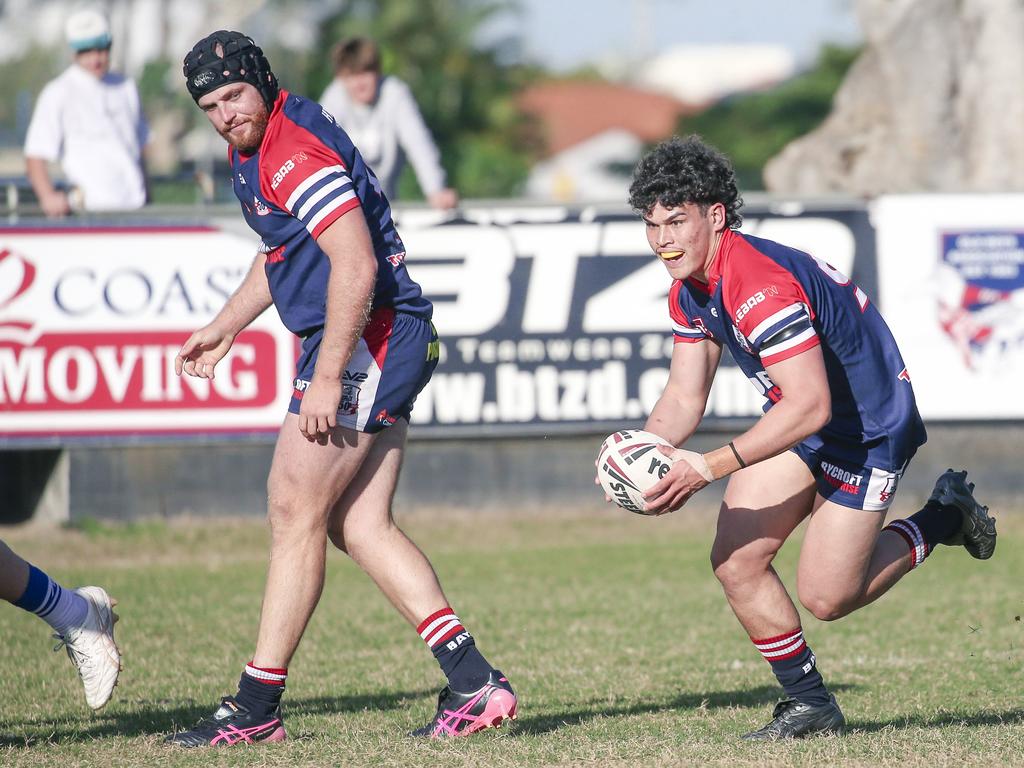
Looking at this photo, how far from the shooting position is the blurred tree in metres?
45.0

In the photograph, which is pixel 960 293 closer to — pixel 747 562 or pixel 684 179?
pixel 747 562

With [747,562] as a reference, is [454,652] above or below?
below

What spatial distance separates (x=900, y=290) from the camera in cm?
1080

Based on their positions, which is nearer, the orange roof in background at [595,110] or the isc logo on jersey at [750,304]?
the isc logo on jersey at [750,304]

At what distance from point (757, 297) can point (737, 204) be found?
0.48 meters

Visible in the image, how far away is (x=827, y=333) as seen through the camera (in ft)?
16.9

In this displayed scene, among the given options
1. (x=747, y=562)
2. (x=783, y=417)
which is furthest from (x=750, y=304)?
(x=747, y=562)

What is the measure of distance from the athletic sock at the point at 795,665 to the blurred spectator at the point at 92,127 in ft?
23.6

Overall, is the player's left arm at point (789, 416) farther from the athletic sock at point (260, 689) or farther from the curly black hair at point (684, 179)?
the athletic sock at point (260, 689)

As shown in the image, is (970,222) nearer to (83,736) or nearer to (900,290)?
(900,290)

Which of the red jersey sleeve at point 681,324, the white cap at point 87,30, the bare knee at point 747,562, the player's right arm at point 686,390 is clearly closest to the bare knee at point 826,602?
the bare knee at point 747,562

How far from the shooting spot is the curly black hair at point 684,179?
A: 4.99m

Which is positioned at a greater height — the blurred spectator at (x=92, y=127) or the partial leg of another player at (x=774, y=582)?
the blurred spectator at (x=92, y=127)

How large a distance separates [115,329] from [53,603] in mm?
5465
